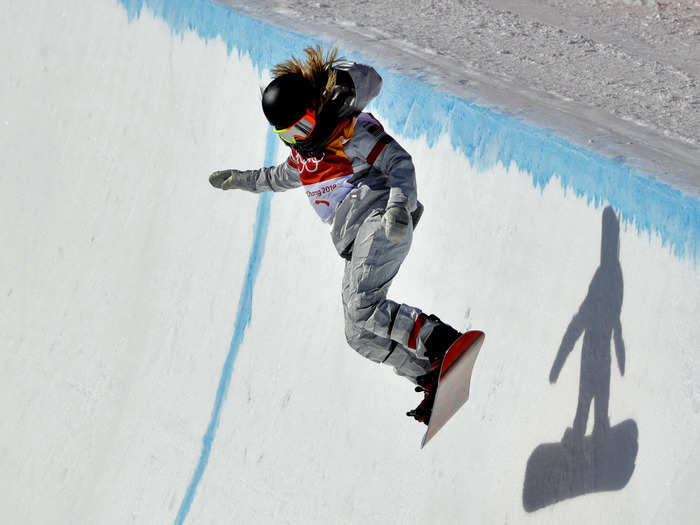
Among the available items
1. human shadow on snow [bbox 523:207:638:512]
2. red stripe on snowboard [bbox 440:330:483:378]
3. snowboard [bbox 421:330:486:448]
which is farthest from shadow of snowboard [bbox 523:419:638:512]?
red stripe on snowboard [bbox 440:330:483:378]

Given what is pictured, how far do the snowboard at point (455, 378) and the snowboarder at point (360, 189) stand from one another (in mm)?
39

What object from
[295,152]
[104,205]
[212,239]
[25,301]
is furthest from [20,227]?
[295,152]

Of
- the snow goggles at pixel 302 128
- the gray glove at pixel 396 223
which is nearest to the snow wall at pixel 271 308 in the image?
the gray glove at pixel 396 223

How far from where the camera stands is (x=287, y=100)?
2189 millimetres

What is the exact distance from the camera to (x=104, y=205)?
4.27m

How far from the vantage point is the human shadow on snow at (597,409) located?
2.24 metres

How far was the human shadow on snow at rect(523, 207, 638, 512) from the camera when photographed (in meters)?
2.24

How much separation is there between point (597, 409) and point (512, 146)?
800 mm

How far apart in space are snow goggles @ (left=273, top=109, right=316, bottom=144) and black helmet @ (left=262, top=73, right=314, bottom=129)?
1cm

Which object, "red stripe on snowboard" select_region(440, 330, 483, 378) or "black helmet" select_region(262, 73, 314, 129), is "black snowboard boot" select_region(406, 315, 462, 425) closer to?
"red stripe on snowboard" select_region(440, 330, 483, 378)

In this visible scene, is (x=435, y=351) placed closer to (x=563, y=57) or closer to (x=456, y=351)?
(x=456, y=351)

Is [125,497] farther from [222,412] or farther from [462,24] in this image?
[462,24]

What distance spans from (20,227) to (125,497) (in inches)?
64.7

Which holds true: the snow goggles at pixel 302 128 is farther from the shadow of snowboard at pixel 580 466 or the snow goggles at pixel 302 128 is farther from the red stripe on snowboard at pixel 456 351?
the shadow of snowboard at pixel 580 466
